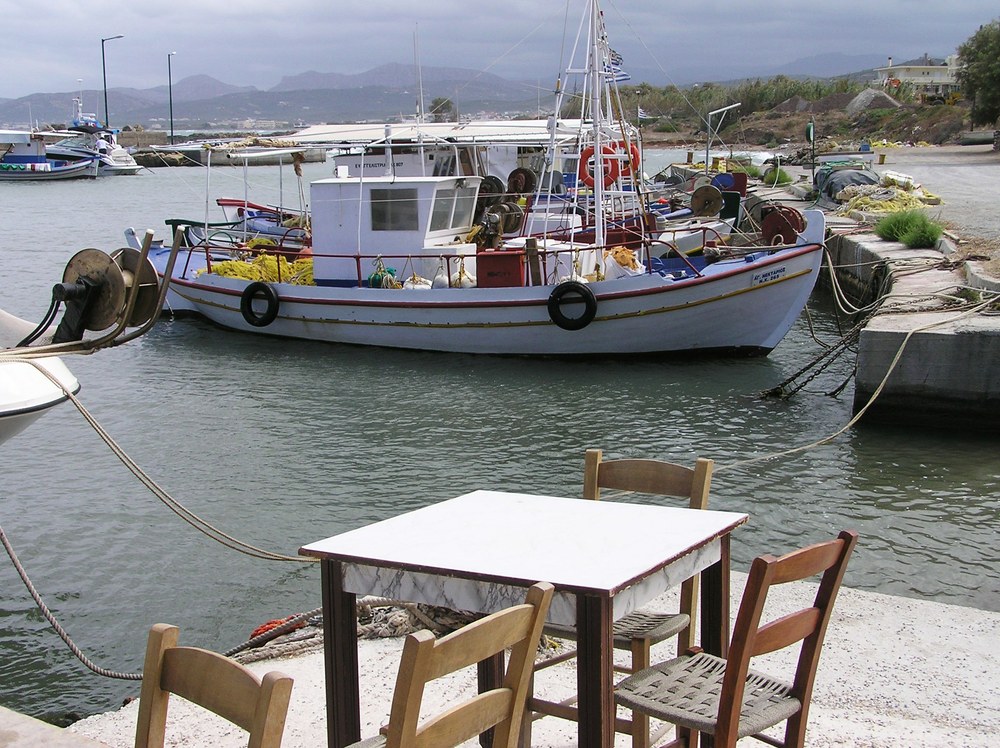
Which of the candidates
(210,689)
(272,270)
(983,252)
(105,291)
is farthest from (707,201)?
(210,689)

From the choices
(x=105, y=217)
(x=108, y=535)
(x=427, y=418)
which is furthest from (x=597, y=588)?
(x=105, y=217)

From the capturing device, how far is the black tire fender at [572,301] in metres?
15.0

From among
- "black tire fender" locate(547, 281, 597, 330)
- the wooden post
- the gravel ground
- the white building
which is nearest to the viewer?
"black tire fender" locate(547, 281, 597, 330)

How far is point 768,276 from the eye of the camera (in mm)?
14758

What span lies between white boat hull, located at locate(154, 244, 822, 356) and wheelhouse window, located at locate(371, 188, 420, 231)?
1149 millimetres

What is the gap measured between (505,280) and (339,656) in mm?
12569

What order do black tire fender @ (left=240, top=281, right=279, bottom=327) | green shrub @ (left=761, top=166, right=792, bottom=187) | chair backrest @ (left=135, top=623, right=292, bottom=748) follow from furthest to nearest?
green shrub @ (left=761, top=166, right=792, bottom=187) < black tire fender @ (left=240, top=281, right=279, bottom=327) < chair backrest @ (left=135, top=623, right=292, bottom=748)

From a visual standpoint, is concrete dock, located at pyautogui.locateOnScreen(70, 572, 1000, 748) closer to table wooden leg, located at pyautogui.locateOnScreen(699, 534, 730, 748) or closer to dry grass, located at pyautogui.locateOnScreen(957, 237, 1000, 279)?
table wooden leg, located at pyautogui.locateOnScreen(699, 534, 730, 748)

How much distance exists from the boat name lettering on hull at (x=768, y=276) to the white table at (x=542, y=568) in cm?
1161

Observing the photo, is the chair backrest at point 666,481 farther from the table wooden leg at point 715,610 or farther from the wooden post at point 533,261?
the wooden post at point 533,261

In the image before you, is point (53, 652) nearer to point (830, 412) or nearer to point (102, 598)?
point (102, 598)

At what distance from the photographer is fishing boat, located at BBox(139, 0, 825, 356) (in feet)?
49.0

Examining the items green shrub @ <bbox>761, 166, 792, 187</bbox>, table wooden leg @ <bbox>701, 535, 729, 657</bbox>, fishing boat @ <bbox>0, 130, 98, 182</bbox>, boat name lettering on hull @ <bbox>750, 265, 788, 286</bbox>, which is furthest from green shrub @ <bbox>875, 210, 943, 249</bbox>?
fishing boat @ <bbox>0, 130, 98, 182</bbox>

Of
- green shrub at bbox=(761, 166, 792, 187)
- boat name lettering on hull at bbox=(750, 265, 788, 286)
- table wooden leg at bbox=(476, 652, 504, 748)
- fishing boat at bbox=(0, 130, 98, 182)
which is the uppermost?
fishing boat at bbox=(0, 130, 98, 182)
